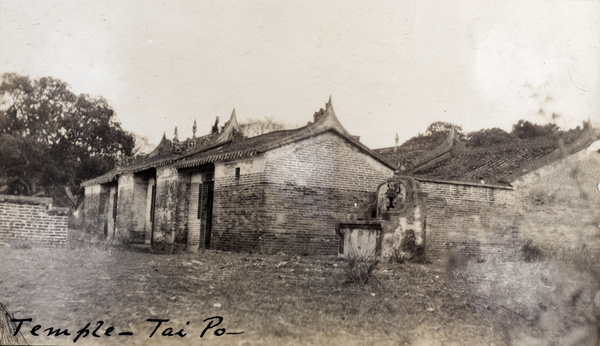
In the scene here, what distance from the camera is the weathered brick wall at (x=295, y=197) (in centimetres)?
1194

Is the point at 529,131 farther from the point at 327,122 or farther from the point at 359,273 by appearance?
the point at 359,273

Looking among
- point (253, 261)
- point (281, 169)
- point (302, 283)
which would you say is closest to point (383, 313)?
point (302, 283)

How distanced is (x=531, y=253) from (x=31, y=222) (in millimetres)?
10937

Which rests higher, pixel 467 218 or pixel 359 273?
pixel 467 218

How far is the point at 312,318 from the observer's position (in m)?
5.80

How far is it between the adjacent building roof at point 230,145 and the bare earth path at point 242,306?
4.74 metres

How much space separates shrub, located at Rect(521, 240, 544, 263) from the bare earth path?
4.06 m

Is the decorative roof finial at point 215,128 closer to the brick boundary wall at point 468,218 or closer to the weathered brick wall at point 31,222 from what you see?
the brick boundary wall at point 468,218

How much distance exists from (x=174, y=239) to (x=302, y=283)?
8683mm

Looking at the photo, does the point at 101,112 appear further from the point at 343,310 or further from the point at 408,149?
the point at 408,149

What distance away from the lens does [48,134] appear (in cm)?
998

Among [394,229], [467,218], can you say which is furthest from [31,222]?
[467,218]

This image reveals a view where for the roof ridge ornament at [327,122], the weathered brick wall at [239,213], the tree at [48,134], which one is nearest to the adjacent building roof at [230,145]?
the roof ridge ornament at [327,122]

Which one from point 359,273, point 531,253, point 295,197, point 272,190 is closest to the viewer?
point 359,273
